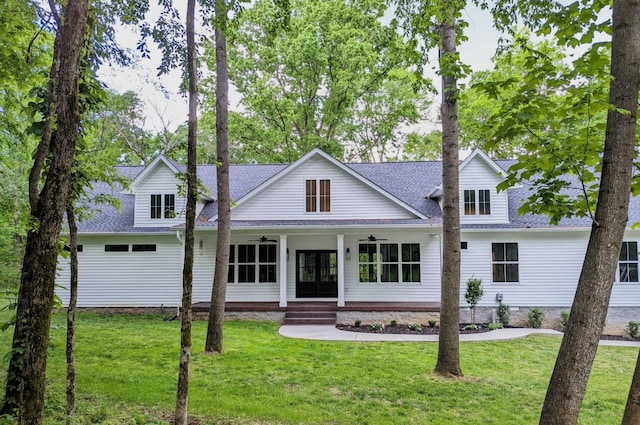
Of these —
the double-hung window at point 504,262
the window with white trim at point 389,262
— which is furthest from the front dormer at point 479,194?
the window with white trim at point 389,262

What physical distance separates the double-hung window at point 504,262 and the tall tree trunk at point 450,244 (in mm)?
7899

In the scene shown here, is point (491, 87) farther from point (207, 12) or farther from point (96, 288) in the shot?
point (96, 288)

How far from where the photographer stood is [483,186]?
47.1ft

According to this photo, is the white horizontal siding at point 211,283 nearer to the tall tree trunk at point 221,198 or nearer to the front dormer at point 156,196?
the front dormer at point 156,196

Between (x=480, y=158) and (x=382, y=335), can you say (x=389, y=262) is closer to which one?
(x=382, y=335)

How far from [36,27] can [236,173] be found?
1140 cm

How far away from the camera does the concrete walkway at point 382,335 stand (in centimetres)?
1040

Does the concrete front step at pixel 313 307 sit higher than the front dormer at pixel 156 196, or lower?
lower

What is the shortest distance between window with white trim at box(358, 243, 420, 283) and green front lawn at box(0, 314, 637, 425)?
4538 millimetres

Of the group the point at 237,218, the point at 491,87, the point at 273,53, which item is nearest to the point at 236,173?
the point at 237,218

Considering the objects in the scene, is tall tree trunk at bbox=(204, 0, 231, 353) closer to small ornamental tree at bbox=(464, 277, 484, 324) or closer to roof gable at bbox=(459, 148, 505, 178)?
small ornamental tree at bbox=(464, 277, 484, 324)

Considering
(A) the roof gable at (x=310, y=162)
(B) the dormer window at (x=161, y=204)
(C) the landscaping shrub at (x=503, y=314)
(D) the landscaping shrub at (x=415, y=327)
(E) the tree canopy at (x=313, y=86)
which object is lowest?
(D) the landscaping shrub at (x=415, y=327)

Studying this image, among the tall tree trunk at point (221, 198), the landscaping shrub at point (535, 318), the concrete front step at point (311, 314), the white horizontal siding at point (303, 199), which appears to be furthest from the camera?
the white horizontal siding at point (303, 199)

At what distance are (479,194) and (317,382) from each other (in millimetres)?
10230
